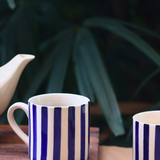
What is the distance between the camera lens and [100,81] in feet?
2.26

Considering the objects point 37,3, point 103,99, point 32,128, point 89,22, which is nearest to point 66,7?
point 37,3

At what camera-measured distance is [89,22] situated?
85cm

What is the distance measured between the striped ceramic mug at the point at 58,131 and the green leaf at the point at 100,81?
0.71ft

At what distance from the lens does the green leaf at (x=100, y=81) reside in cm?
62

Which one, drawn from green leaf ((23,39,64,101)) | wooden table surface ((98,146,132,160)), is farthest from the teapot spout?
green leaf ((23,39,64,101))

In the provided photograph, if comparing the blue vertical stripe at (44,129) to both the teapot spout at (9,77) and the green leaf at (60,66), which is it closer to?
the teapot spout at (9,77)

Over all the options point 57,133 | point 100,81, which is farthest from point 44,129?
point 100,81

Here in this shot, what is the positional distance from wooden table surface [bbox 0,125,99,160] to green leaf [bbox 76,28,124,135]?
3.7 inches

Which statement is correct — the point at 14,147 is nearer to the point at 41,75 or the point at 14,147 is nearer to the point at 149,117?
the point at 149,117

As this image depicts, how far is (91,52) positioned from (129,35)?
4.7 inches

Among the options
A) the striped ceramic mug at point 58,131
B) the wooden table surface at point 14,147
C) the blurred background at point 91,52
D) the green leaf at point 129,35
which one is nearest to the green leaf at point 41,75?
the blurred background at point 91,52

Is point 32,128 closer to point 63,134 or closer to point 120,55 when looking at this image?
point 63,134

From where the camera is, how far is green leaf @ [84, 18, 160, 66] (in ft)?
2.35

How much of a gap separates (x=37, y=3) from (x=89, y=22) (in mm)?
259
